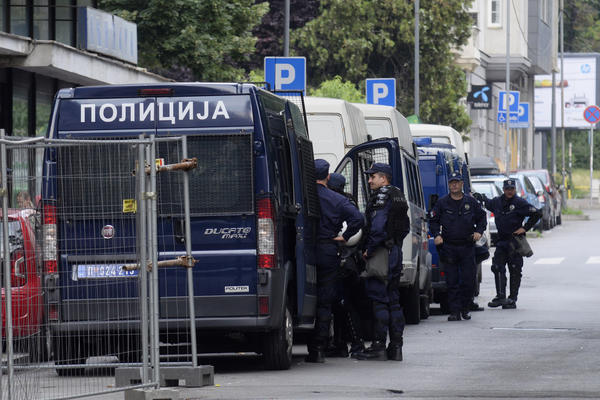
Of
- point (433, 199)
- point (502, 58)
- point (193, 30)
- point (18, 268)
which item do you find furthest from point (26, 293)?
point (502, 58)

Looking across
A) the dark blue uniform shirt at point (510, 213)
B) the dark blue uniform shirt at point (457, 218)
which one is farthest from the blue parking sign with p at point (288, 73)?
the dark blue uniform shirt at point (457, 218)

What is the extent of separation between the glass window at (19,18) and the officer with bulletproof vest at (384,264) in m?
14.8

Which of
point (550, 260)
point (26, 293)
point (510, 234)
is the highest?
point (26, 293)

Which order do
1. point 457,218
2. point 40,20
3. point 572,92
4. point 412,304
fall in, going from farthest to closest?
point 572,92 < point 40,20 < point 457,218 < point 412,304

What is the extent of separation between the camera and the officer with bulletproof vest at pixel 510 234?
20.4 meters

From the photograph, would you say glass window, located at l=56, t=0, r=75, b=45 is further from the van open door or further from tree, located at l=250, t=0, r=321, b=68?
tree, located at l=250, t=0, r=321, b=68

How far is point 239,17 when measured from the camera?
103ft

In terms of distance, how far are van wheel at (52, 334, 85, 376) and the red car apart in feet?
0.65

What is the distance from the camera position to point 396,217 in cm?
1355

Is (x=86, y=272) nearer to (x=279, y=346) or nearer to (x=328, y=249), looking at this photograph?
(x=279, y=346)

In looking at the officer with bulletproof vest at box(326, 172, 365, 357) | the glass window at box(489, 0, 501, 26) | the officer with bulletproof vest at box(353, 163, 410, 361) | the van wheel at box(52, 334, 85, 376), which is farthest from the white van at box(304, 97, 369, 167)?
the glass window at box(489, 0, 501, 26)

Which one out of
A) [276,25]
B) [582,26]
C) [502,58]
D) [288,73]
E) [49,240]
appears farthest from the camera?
[582,26]

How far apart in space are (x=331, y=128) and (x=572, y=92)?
75.9m

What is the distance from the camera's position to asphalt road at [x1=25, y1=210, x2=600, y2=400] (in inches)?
426
